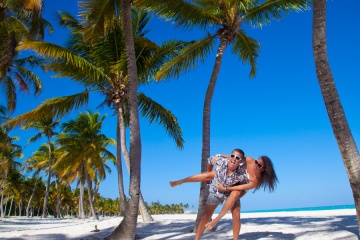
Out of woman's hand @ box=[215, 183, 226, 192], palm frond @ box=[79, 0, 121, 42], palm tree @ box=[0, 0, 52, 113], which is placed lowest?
woman's hand @ box=[215, 183, 226, 192]

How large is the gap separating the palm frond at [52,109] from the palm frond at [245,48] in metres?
6.32

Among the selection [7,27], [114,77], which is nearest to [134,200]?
[114,77]

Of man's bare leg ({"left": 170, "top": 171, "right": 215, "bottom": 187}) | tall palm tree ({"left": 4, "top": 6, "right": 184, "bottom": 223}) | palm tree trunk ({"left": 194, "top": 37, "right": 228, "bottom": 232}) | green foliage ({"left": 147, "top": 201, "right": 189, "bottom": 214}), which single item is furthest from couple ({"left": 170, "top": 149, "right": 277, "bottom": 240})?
green foliage ({"left": 147, "top": 201, "right": 189, "bottom": 214})

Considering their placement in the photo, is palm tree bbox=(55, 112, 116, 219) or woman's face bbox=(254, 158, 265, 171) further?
palm tree bbox=(55, 112, 116, 219)

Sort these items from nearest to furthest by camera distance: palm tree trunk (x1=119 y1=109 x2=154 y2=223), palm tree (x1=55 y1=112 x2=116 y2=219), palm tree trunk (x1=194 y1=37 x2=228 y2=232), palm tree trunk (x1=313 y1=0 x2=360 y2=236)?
1. palm tree trunk (x1=313 y1=0 x2=360 y2=236)
2. palm tree trunk (x1=194 y1=37 x2=228 y2=232)
3. palm tree trunk (x1=119 y1=109 x2=154 y2=223)
4. palm tree (x1=55 y1=112 x2=116 y2=219)

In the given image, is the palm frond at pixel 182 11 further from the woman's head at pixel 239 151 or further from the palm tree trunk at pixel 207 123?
the woman's head at pixel 239 151

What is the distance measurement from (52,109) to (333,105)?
11.2 meters

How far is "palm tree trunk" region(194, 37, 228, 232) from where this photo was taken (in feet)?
34.6

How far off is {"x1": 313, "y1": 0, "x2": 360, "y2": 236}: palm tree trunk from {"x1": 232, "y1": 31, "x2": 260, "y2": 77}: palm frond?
304 inches

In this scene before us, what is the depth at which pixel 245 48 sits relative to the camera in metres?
14.4

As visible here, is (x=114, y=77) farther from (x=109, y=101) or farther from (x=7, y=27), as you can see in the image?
(x=7, y=27)

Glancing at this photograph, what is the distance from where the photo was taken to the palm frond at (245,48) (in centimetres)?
1395

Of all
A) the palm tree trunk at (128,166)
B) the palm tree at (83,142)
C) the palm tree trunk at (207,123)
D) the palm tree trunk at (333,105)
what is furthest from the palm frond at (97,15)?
the palm tree at (83,142)

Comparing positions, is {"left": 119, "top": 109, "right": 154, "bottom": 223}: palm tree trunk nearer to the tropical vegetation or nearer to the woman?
the tropical vegetation
